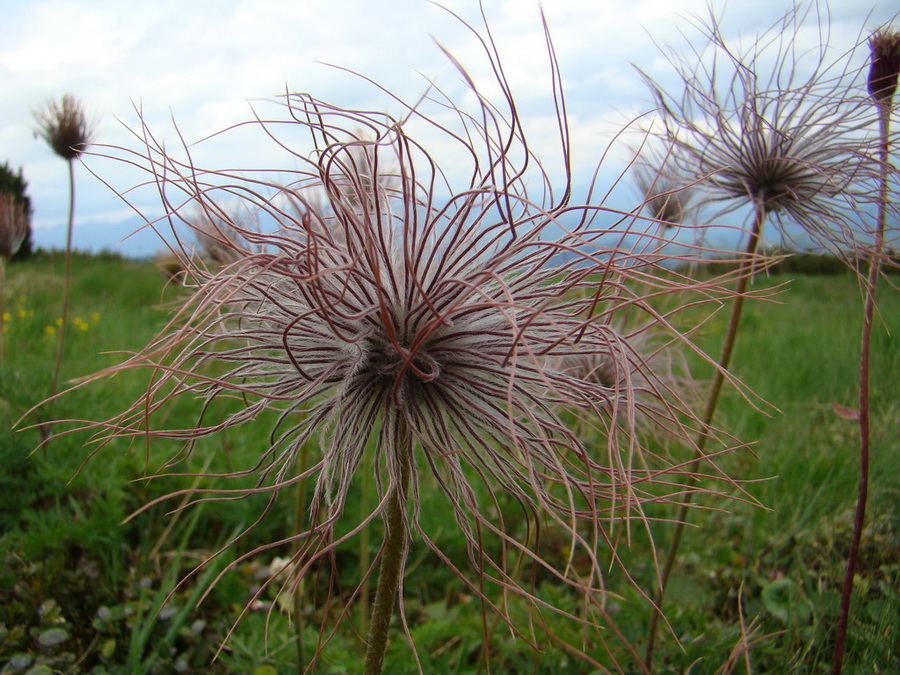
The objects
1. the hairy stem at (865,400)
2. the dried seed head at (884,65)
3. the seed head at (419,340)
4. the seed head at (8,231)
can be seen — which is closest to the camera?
the seed head at (419,340)

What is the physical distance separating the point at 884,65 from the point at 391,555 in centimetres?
189

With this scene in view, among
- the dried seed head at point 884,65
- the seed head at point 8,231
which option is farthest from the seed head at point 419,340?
the seed head at point 8,231

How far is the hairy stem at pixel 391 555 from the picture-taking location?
46.8 inches

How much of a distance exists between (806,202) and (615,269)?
1145 mm

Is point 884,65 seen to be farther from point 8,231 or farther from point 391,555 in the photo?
point 8,231

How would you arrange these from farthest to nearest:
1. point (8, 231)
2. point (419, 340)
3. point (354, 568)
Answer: point (8, 231) < point (354, 568) < point (419, 340)

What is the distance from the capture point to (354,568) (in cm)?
260

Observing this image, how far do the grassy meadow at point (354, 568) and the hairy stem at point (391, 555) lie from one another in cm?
13

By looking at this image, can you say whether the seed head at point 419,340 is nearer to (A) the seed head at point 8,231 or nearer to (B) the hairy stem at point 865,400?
(B) the hairy stem at point 865,400

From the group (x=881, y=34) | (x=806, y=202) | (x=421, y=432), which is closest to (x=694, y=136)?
(x=806, y=202)

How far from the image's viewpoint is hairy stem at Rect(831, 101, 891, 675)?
5.27 ft

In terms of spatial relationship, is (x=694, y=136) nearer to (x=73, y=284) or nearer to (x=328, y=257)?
(x=328, y=257)

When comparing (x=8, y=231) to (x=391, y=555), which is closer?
(x=391, y=555)

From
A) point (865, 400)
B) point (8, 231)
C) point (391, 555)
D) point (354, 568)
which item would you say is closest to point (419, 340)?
point (391, 555)
